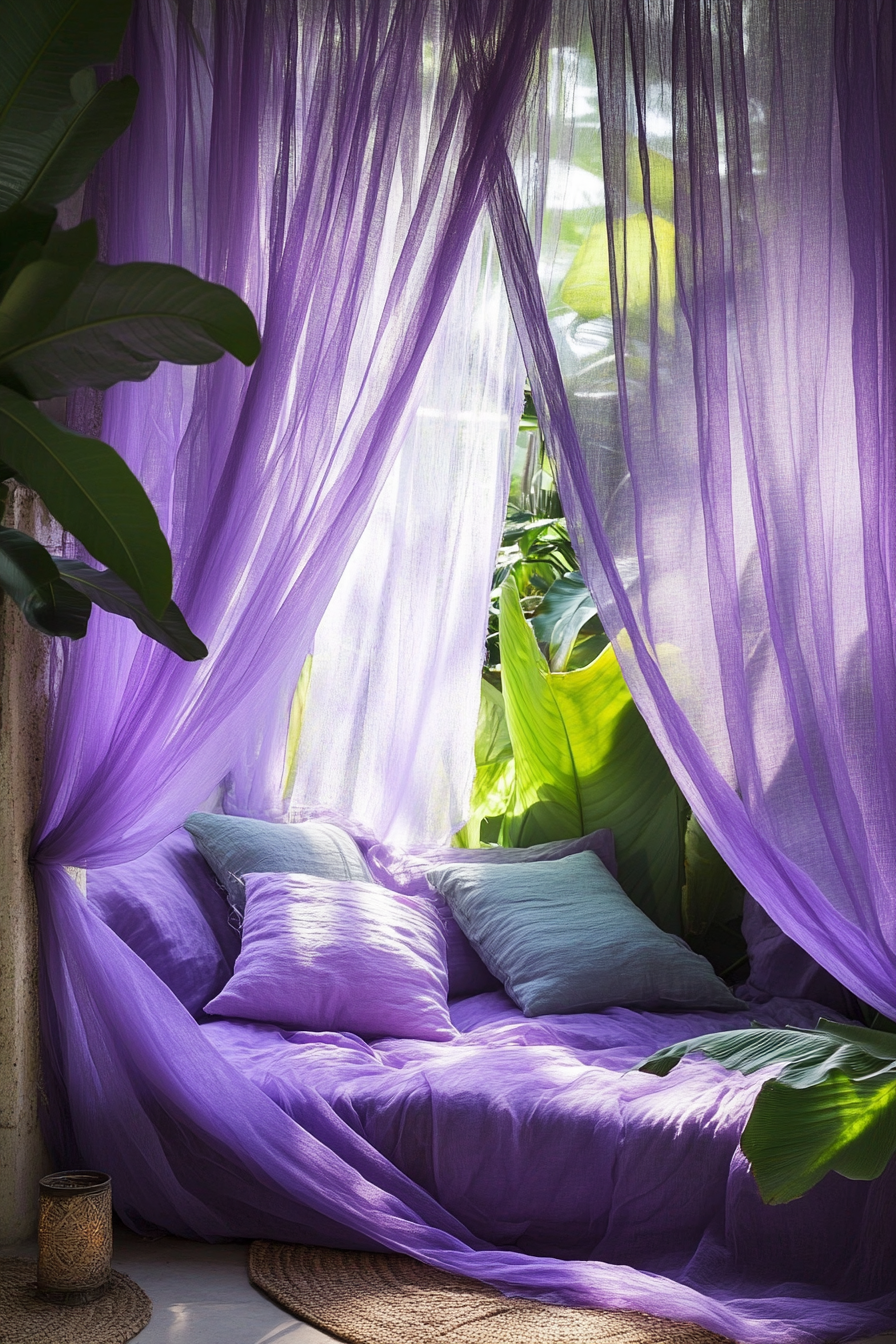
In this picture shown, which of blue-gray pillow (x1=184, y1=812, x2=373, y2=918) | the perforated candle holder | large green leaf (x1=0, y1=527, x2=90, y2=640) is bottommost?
the perforated candle holder

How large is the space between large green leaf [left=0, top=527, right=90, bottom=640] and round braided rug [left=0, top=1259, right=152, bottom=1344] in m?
1.08

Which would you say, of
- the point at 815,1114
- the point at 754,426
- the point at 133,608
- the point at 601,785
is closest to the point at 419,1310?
the point at 815,1114

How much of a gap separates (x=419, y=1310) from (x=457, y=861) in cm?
135

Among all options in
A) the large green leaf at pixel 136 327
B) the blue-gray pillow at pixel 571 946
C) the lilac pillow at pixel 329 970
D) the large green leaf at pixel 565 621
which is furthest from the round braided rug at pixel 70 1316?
the large green leaf at pixel 565 621

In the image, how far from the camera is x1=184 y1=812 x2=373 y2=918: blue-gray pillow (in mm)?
2934

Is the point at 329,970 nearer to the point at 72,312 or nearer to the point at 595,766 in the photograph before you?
the point at 595,766

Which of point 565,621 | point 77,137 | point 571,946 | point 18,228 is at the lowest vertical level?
point 571,946

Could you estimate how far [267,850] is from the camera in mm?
2967

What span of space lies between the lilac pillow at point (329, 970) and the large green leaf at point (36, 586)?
99 cm

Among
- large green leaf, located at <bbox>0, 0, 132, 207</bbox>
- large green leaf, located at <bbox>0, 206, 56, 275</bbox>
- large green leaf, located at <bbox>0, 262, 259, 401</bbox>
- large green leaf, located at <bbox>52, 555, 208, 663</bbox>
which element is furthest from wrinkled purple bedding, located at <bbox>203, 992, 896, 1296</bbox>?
large green leaf, located at <bbox>0, 0, 132, 207</bbox>

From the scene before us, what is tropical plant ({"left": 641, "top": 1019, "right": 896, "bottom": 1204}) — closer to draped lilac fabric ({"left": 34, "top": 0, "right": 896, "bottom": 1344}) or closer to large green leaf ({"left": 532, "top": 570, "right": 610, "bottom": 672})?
draped lilac fabric ({"left": 34, "top": 0, "right": 896, "bottom": 1344})

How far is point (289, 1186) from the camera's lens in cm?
215

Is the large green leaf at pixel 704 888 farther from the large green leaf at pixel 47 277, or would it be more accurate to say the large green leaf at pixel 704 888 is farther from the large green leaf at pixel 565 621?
the large green leaf at pixel 47 277

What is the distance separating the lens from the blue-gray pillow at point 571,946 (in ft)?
9.17
